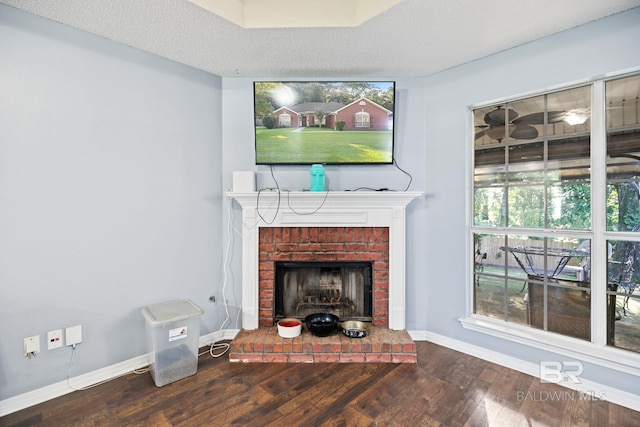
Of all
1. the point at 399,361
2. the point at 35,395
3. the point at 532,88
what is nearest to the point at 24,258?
the point at 35,395

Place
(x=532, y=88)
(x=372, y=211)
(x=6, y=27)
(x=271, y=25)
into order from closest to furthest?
(x=6, y=27)
(x=271, y=25)
(x=532, y=88)
(x=372, y=211)

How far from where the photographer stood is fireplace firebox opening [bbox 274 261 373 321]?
265 centimetres

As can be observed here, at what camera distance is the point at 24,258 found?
68.2 inches

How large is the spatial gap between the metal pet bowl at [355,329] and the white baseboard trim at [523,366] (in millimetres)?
483

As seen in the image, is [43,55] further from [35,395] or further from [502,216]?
[502,216]

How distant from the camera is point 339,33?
6.40 ft

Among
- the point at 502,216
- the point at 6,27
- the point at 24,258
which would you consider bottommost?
the point at 24,258

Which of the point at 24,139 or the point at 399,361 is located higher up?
the point at 24,139

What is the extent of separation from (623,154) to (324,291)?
2.38 metres

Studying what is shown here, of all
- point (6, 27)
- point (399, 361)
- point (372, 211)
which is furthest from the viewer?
point (372, 211)

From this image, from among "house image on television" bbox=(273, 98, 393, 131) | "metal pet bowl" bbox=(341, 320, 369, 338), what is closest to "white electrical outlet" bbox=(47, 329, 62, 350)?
Answer: "metal pet bowl" bbox=(341, 320, 369, 338)

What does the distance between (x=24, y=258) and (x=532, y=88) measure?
3553mm

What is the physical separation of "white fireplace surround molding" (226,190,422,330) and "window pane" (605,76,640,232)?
133 cm

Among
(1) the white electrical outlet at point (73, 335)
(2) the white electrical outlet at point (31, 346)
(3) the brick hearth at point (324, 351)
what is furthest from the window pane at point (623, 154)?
(2) the white electrical outlet at point (31, 346)
